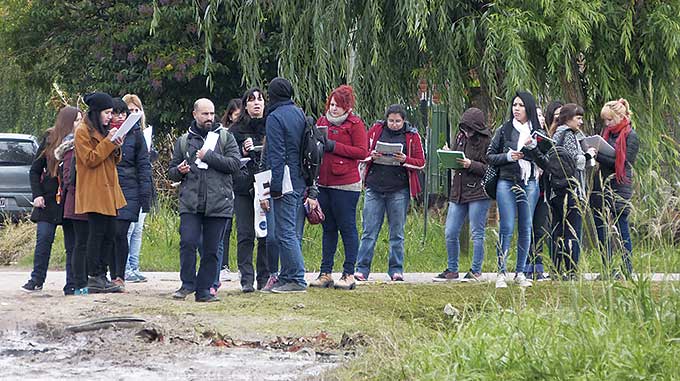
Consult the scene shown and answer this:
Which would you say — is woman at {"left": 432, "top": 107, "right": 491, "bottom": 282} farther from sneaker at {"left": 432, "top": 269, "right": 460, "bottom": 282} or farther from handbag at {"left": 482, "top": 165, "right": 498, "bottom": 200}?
A: handbag at {"left": 482, "top": 165, "right": 498, "bottom": 200}

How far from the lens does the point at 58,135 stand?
1157 centimetres

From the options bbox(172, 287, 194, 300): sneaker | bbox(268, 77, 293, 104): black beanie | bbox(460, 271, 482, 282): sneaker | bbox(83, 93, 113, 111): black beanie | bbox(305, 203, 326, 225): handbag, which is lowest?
bbox(172, 287, 194, 300): sneaker

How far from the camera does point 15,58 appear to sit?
31859 mm

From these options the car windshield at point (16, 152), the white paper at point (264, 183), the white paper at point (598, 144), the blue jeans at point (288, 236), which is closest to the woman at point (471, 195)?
the white paper at point (598, 144)

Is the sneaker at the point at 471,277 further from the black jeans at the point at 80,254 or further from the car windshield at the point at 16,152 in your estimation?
the car windshield at the point at 16,152

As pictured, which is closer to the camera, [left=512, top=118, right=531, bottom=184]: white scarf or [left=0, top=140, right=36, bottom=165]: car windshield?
[left=512, top=118, right=531, bottom=184]: white scarf

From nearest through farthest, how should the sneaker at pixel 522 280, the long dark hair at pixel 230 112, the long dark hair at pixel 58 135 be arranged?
the sneaker at pixel 522 280 < the long dark hair at pixel 58 135 < the long dark hair at pixel 230 112

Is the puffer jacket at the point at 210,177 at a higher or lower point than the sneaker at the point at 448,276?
higher

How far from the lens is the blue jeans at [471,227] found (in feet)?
42.4

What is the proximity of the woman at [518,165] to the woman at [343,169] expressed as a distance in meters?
1.28

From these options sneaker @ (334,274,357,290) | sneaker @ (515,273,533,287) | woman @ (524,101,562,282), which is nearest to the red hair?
sneaker @ (334,274,357,290)

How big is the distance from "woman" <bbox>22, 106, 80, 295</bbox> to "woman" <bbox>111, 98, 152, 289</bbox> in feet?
1.40

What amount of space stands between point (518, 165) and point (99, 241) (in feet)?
12.6

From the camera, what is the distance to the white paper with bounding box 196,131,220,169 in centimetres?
1059
